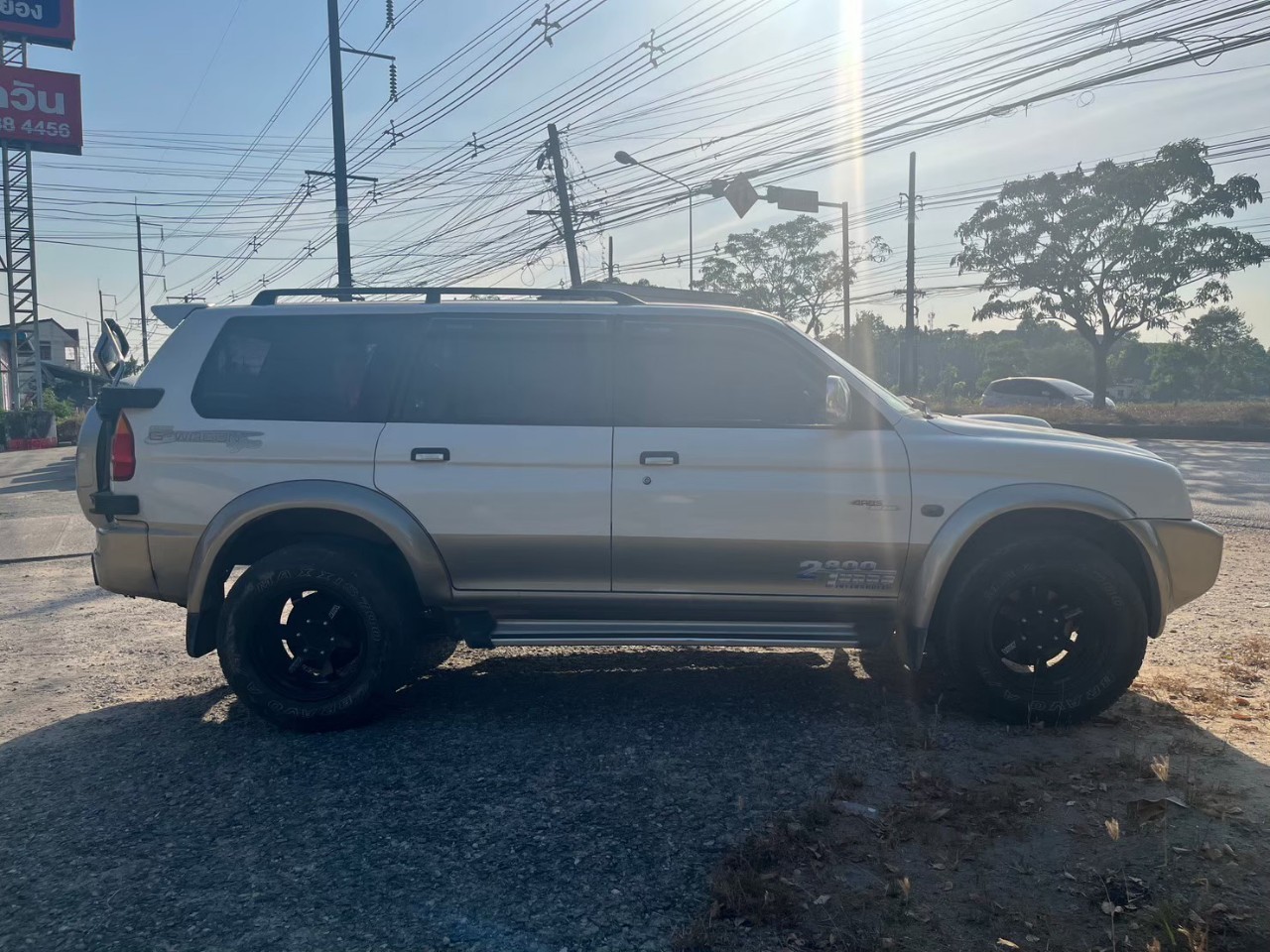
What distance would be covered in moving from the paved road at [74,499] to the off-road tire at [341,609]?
6.21m

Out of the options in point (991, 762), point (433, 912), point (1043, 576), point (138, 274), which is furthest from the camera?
point (138, 274)

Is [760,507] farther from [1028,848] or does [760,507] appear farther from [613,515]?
[1028,848]

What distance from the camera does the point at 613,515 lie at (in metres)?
4.55

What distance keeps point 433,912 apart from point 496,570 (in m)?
1.84

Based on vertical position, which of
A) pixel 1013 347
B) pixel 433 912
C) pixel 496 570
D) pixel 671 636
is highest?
pixel 1013 347

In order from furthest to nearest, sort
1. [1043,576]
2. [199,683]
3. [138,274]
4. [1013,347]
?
[1013,347] → [138,274] → [199,683] → [1043,576]

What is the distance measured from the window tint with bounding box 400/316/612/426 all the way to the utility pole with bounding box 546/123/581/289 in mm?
19550

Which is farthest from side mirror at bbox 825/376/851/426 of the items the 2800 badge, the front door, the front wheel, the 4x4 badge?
the 4x4 badge

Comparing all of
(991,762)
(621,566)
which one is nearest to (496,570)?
(621,566)

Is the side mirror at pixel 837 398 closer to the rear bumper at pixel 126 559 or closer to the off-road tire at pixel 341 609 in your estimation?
the off-road tire at pixel 341 609

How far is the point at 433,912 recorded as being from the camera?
9.86 ft

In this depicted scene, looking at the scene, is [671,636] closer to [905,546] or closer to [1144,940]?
[905,546]

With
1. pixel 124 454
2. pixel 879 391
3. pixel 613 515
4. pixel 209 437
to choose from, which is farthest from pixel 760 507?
pixel 124 454

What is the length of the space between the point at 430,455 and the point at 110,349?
2.05 metres
